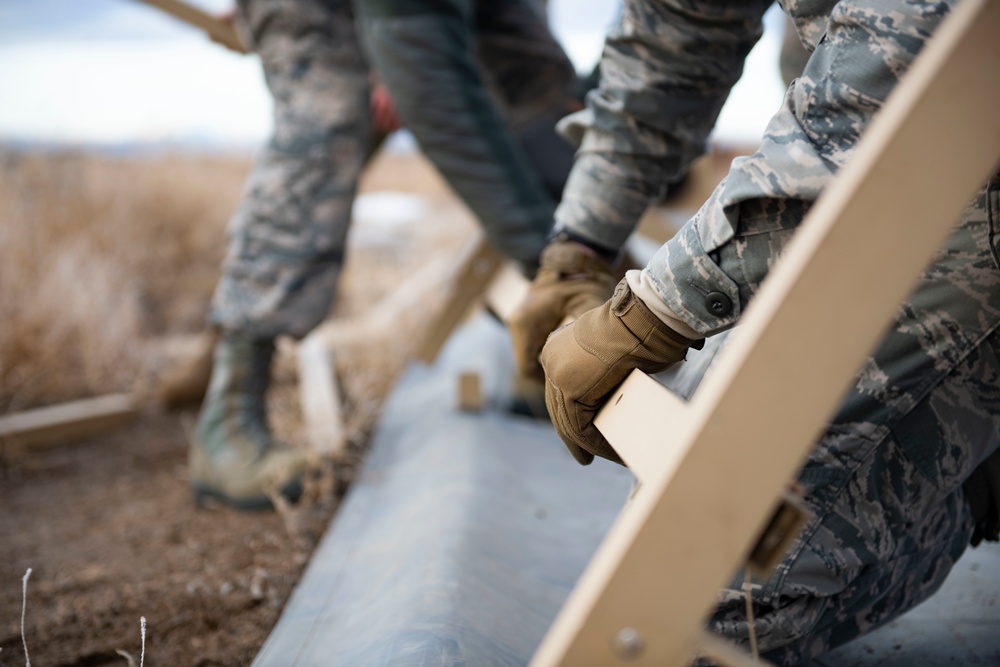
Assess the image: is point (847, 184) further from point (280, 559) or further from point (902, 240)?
point (280, 559)

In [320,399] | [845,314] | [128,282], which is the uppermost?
[845,314]

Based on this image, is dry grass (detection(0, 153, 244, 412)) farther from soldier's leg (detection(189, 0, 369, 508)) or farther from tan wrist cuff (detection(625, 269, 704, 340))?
tan wrist cuff (detection(625, 269, 704, 340))

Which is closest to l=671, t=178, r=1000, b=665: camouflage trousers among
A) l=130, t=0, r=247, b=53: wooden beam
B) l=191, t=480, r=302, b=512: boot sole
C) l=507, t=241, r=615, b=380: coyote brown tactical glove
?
l=507, t=241, r=615, b=380: coyote brown tactical glove

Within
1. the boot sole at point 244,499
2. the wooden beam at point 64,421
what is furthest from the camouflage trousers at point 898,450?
the wooden beam at point 64,421

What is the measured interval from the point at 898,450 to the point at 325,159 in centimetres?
155

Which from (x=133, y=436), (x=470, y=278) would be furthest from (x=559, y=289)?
(x=133, y=436)

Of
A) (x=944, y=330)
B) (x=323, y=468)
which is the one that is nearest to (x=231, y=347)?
(x=323, y=468)

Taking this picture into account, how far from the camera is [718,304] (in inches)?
33.4

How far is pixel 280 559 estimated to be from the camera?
1668mm

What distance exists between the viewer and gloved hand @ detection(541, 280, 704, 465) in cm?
91

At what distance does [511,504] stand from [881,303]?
1.22 metres

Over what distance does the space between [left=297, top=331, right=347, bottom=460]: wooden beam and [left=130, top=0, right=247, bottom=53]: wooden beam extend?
1003 mm

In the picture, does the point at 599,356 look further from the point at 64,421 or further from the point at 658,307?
the point at 64,421

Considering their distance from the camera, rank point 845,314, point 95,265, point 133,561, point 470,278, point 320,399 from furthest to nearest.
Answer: point 95,265 → point 320,399 → point 470,278 → point 133,561 → point 845,314
